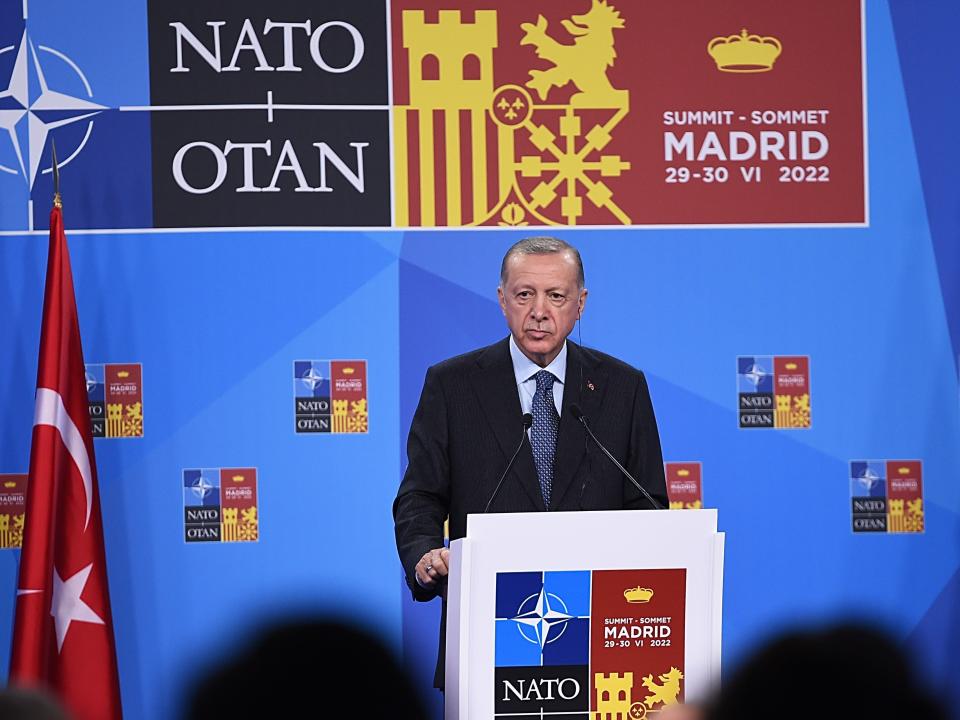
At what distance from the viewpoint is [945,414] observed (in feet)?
16.5

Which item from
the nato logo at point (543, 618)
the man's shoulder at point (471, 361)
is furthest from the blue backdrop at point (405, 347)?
the nato logo at point (543, 618)

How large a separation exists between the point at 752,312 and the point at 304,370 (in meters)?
1.71

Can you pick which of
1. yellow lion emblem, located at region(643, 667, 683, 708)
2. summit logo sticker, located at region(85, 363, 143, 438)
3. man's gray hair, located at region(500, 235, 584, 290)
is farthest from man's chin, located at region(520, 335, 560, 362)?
summit logo sticker, located at region(85, 363, 143, 438)

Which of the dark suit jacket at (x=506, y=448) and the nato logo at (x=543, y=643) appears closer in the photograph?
the nato logo at (x=543, y=643)

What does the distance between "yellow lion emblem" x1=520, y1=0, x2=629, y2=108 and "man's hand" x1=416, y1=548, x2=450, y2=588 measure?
8.71 ft

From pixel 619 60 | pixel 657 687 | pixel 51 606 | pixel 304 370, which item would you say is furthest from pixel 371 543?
pixel 657 687

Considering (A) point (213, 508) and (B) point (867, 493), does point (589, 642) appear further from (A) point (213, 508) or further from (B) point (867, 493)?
(B) point (867, 493)

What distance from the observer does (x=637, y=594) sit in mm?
2396

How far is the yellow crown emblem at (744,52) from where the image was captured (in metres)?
4.98

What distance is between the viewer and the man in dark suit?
3104 millimetres

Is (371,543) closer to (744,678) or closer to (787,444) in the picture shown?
(787,444)

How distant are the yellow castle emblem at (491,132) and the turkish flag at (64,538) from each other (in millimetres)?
1291

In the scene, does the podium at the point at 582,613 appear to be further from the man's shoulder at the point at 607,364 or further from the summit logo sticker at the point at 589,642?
the man's shoulder at the point at 607,364

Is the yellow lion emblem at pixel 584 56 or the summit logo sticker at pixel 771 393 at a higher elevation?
the yellow lion emblem at pixel 584 56
